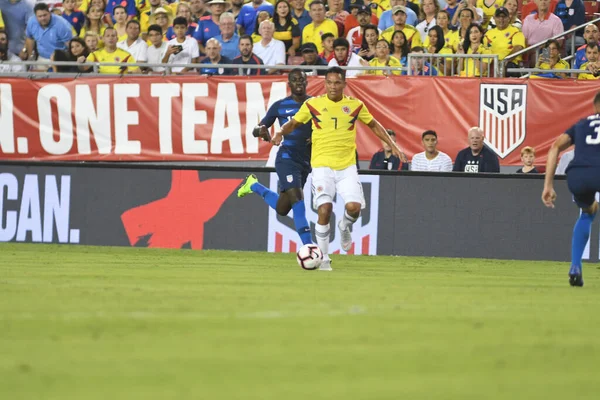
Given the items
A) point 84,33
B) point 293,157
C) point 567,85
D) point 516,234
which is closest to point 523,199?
point 516,234

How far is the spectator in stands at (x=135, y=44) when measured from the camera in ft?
74.8

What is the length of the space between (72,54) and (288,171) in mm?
8383

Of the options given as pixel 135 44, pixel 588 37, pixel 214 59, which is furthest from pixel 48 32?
pixel 588 37

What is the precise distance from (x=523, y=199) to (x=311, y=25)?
6362 mm

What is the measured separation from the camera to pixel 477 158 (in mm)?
18750

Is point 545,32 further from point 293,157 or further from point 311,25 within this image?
point 293,157

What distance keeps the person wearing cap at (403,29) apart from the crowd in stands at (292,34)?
0.02m

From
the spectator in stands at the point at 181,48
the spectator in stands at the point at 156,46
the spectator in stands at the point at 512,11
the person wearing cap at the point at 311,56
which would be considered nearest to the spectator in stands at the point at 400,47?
the person wearing cap at the point at 311,56

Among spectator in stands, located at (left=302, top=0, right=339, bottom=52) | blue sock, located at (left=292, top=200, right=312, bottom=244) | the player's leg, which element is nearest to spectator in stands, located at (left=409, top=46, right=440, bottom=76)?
spectator in stands, located at (left=302, top=0, right=339, bottom=52)

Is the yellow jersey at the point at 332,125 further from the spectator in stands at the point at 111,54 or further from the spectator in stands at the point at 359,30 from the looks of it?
the spectator in stands at the point at 111,54

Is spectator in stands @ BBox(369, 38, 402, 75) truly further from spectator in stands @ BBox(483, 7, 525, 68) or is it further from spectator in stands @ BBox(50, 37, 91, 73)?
spectator in stands @ BBox(50, 37, 91, 73)

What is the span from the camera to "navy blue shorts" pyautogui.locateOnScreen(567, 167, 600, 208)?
38.7 feet

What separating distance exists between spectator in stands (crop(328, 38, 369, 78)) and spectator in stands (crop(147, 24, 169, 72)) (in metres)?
3.32

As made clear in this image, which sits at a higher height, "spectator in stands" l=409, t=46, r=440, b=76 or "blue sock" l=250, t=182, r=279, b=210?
"spectator in stands" l=409, t=46, r=440, b=76
